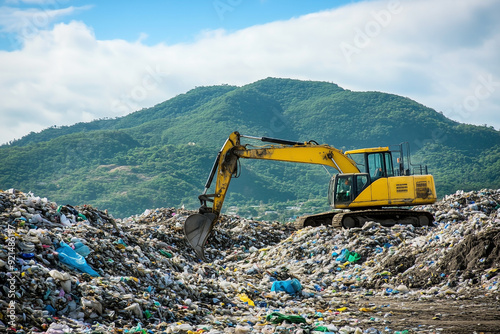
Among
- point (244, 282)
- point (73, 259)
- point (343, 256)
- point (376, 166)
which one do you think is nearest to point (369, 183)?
point (376, 166)

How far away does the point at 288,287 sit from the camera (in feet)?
28.9

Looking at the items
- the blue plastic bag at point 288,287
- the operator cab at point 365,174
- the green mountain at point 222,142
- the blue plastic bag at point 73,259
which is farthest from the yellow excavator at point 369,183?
the green mountain at point 222,142

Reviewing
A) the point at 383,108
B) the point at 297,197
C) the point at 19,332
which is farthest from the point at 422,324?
the point at 383,108

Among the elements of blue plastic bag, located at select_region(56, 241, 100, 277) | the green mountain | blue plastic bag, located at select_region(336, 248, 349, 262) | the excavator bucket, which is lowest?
blue plastic bag, located at select_region(336, 248, 349, 262)

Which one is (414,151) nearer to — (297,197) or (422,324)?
(297,197)

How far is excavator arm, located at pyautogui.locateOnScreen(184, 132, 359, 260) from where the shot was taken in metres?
10.7

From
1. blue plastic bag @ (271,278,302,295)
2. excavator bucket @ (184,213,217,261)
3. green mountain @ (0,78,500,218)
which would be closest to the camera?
blue plastic bag @ (271,278,302,295)

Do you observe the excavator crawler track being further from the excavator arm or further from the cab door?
the excavator arm

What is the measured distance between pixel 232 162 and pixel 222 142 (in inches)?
2579

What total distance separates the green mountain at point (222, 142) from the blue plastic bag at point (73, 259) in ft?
136

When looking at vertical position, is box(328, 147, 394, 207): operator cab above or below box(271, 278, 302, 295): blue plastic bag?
above

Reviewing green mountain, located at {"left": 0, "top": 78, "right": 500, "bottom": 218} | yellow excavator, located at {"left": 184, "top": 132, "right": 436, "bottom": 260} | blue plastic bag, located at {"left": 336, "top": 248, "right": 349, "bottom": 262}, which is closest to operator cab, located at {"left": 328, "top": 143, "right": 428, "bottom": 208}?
yellow excavator, located at {"left": 184, "top": 132, "right": 436, "bottom": 260}

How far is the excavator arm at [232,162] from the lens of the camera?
420 inches

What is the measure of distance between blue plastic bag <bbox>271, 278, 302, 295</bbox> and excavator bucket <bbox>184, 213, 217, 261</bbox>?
2254 millimetres
